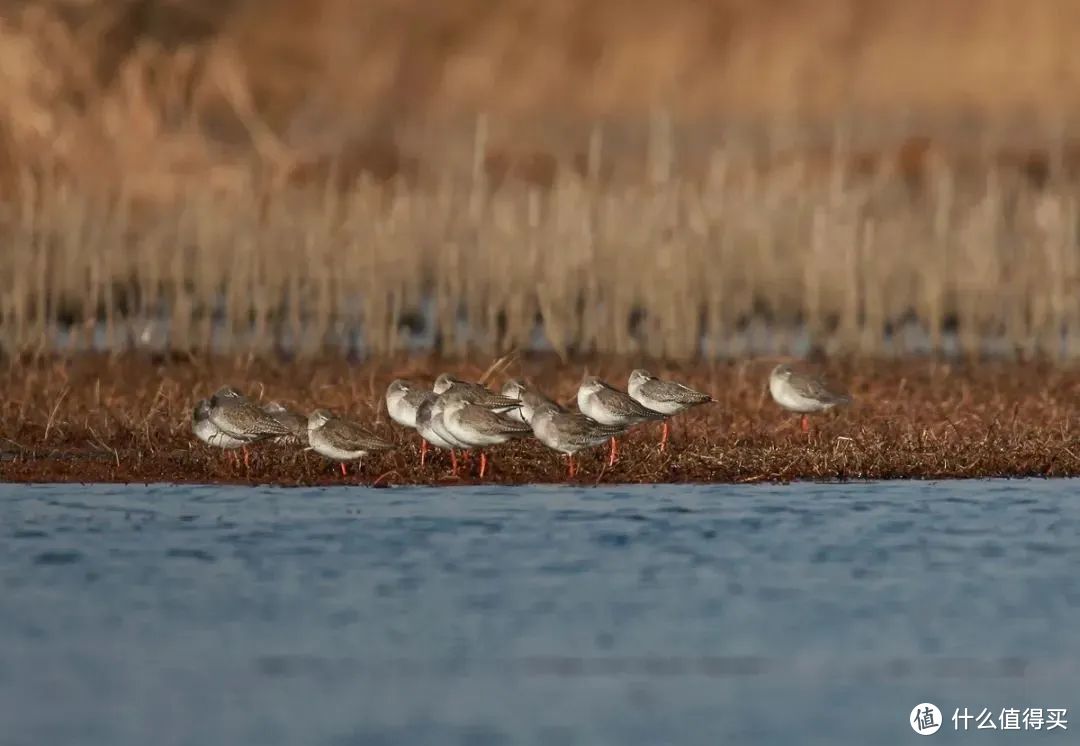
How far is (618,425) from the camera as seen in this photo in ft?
44.6

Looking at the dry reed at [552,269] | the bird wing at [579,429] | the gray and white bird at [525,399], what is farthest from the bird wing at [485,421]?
the dry reed at [552,269]

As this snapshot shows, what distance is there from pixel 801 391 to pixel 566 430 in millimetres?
2263

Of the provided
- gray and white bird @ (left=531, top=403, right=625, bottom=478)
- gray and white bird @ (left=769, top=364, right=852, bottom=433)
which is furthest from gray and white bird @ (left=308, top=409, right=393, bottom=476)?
gray and white bird @ (left=769, top=364, right=852, bottom=433)

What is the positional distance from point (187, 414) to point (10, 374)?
9.78 feet

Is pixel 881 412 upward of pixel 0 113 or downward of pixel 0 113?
downward

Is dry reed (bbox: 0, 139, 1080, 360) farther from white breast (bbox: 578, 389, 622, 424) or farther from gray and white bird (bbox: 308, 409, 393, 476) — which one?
gray and white bird (bbox: 308, 409, 393, 476)

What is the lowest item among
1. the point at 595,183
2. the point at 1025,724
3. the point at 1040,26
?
the point at 1025,724

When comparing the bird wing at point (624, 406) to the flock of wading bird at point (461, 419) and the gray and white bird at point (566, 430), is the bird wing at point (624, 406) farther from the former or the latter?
the gray and white bird at point (566, 430)

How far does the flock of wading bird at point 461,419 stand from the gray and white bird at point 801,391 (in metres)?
0.81

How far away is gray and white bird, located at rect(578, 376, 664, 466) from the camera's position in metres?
13.6

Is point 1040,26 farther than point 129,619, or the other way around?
point 1040,26

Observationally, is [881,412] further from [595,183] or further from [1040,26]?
[1040,26]

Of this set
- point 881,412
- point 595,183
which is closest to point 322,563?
point 881,412

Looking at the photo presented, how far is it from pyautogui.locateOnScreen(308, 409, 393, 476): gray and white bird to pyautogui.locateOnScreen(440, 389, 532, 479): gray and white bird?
1.55ft
